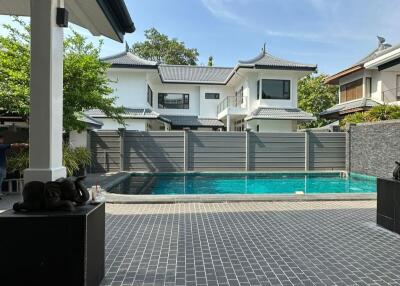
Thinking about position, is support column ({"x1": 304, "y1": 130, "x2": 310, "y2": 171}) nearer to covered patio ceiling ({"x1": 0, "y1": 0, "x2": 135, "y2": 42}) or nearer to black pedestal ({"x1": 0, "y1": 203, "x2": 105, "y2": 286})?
covered patio ceiling ({"x1": 0, "y1": 0, "x2": 135, "y2": 42})

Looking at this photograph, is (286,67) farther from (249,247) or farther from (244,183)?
(249,247)

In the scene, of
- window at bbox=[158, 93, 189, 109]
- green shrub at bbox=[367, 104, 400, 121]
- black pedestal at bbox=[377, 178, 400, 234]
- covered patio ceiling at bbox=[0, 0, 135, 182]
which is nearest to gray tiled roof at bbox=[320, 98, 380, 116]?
green shrub at bbox=[367, 104, 400, 121]

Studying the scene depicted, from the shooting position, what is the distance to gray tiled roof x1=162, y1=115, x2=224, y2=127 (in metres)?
25.0

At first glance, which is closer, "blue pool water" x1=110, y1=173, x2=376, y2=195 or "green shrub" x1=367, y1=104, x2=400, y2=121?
"blue pool water" x1=110, y1=173, x2=376, y2=195

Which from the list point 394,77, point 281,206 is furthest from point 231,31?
point 281,206

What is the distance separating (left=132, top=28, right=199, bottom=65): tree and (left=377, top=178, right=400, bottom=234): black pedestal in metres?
34.9

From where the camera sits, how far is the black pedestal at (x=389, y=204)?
5179 mm

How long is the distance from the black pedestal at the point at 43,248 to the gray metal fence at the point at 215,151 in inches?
504

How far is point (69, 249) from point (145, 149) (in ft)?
42.7

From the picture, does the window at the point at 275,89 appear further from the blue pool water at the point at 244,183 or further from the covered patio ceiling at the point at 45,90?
Answer: the covered patio ceiling at the point at 45,90

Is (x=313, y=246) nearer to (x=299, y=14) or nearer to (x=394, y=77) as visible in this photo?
(x=299, y=14)

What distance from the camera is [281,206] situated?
760 centimetres

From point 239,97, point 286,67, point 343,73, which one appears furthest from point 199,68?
point 343,73

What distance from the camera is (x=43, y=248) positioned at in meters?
2.71
